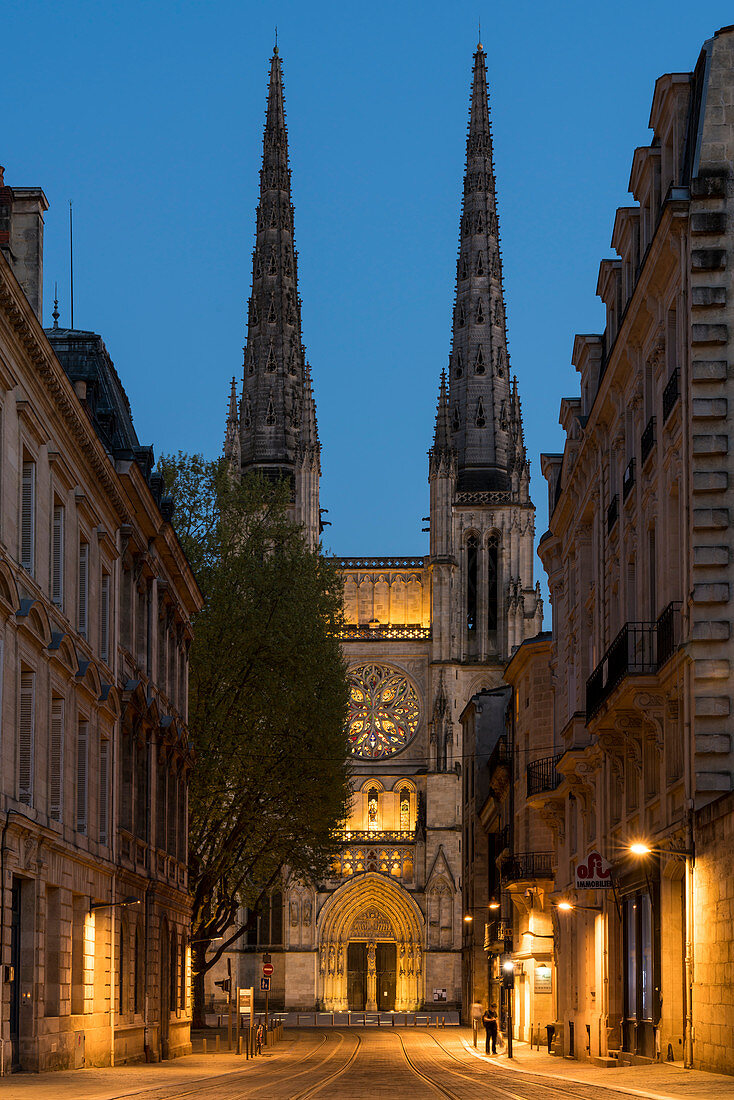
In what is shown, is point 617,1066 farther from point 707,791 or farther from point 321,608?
point 321,608

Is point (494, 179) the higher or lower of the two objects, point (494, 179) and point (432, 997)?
the higher

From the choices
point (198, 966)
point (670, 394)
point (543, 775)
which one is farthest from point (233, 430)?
point (670, 394)

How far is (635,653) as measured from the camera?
92.2 ft

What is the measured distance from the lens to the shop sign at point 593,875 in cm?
3105

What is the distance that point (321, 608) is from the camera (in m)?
51.9

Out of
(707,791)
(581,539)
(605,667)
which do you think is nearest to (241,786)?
(581,539)

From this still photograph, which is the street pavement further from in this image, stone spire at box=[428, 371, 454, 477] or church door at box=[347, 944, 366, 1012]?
stone spire at box=[428, 371, 454, 477]

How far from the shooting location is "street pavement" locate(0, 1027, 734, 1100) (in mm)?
21516

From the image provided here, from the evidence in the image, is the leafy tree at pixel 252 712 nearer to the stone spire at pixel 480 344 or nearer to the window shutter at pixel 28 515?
the window shutter at pixel 28 515

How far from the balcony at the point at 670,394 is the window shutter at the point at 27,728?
10.5m

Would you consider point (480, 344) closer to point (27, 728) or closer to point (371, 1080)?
point (371, 1080)

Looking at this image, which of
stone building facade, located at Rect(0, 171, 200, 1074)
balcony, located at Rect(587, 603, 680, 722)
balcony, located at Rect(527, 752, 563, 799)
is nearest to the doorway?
stone building facade, located at Rect(0, 171, 200, 1074)

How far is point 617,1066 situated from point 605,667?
Answer: 6909 millimetres

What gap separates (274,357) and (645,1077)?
92430 mm
